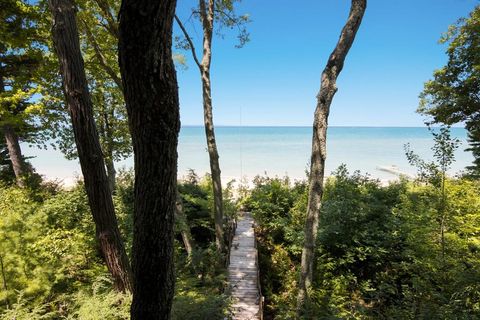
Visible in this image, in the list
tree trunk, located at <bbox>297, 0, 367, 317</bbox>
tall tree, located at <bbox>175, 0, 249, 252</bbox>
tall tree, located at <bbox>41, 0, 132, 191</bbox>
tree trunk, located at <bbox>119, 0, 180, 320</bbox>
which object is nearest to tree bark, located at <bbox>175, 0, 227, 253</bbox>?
tall tree, located at <bbox>175, 0, 249, 252</bbox>

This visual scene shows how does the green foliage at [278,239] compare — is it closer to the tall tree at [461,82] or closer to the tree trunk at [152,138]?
the tree trunk at [152,138]

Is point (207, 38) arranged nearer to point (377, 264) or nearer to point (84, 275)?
point (84, 275)

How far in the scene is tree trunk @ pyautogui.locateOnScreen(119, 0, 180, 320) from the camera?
120 centimetres

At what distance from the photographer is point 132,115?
142 centimetres

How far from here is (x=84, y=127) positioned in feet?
10.5

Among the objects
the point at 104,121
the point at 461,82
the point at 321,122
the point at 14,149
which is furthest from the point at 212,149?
the point at 461,82

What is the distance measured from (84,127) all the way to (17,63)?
9.63 meters

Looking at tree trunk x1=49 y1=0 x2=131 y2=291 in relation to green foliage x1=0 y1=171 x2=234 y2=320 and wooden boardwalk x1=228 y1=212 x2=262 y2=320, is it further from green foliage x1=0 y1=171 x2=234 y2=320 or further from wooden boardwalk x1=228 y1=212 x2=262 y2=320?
wooden boardwalk x1=228 y1=212 x2=262 y2=320

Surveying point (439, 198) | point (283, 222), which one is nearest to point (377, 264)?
point (439, 198)

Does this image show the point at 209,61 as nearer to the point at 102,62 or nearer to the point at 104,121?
the point at 102,62

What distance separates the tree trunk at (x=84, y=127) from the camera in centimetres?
303

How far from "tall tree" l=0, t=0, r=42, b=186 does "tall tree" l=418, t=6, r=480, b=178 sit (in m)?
16.2

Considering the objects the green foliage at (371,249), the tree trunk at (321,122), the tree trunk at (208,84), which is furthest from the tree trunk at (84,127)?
the tree trunk at (208,84)

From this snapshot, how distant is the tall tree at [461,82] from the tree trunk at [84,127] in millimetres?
13260
